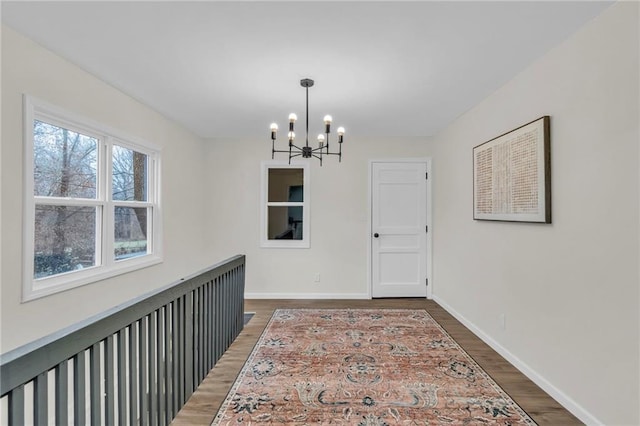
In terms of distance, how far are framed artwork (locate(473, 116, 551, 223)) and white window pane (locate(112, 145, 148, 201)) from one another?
352 cm

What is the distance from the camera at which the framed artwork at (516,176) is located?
2.30 metres

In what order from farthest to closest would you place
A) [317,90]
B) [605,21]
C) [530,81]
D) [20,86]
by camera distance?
1. [317,90]
2. [530,81]
3. [20,86]
4. [605,21]

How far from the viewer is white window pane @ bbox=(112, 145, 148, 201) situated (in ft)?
10.0

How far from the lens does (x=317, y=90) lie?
2941mm

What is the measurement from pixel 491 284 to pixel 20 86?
3.96 m

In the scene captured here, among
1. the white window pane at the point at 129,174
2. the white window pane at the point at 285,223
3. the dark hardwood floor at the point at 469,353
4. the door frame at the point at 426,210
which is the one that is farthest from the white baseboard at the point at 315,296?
the white window pane at the point at 129,174

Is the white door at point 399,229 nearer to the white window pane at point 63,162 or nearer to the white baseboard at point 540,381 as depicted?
the white baseboard at point 540,381

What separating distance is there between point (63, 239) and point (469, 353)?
353 cm

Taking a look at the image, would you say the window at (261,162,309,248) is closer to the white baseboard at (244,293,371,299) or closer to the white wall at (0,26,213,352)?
the white baseboard at (244,293,371,299)

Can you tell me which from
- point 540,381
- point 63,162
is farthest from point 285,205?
point 540,381

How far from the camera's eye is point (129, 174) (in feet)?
10.7

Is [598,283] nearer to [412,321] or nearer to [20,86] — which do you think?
[412,321]

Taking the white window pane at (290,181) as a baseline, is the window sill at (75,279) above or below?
below

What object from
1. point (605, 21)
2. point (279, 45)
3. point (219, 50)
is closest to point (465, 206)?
point (605, 21)
